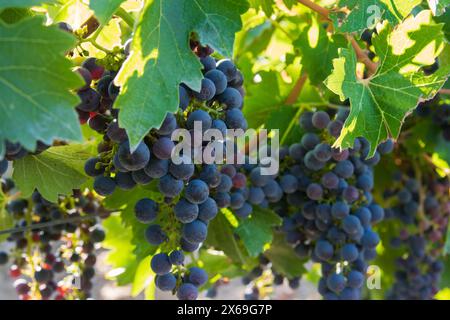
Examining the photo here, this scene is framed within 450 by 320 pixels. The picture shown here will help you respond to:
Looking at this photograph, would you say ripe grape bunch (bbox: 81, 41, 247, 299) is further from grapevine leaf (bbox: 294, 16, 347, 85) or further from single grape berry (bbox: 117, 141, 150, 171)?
grapevine leaf (bbox: 294, 16, 347, 85)

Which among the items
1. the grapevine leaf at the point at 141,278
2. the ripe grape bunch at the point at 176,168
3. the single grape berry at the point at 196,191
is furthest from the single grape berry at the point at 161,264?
the grapevine leaf at the point at 141,278

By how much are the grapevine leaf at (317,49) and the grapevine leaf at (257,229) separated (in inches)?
12.0

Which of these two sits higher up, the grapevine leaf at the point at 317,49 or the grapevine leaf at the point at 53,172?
the grapevine leaf at the point at 317,49

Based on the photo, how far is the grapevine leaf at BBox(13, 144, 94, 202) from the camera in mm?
1132

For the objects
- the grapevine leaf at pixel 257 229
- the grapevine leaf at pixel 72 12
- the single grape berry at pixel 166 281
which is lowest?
the single grape berry at pixel 166 281

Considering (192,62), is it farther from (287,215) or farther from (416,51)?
(287,215)

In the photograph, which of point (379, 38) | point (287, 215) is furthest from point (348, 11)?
point (287, 215)

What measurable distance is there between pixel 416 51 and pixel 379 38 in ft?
0.22

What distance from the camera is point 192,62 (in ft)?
3.19

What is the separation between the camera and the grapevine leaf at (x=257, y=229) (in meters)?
1.37

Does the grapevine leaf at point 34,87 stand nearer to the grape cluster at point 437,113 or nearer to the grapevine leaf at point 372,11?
the grapevine leaf at point 372,11

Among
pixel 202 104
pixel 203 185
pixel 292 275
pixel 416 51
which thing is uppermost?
pixel 416 51

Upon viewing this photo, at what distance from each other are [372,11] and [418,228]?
992 mm

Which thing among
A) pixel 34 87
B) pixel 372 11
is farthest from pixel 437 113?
pixel 34 87
